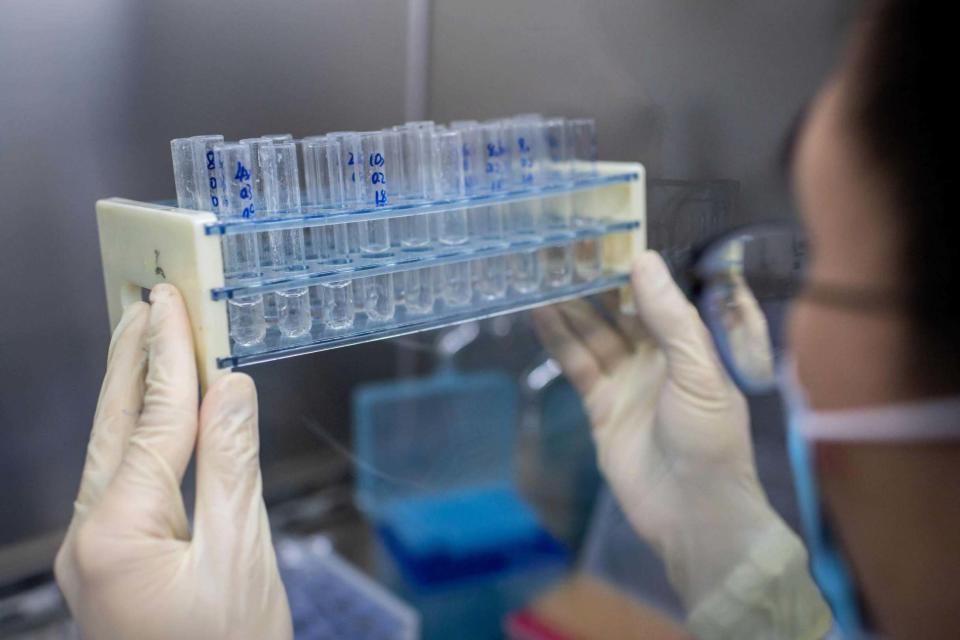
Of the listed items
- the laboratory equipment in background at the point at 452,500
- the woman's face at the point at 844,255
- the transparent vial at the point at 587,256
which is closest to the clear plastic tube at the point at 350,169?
the transparent vial at the point at 587,256

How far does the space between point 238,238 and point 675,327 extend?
570 millimetres

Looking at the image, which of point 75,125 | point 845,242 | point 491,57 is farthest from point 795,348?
point 75,125

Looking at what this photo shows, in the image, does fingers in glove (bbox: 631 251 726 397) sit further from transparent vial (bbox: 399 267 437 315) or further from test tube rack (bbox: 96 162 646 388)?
transparent vial (bbox: 399 267 437 315)

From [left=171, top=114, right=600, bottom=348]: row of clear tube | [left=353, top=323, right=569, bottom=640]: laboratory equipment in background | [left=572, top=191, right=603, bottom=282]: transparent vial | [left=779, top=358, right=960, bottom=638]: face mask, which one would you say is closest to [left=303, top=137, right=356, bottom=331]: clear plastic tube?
[left=171, top=114, right=600, bottom=348]: row of clear tube

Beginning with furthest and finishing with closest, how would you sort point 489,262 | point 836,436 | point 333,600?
point 333,600, point 489,262, point 836,436

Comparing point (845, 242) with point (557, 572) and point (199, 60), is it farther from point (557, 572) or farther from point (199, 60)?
point (557, 572)

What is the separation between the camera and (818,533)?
0.73m

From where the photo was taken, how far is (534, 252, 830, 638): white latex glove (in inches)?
38.0

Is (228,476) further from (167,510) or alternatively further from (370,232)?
(370,232)

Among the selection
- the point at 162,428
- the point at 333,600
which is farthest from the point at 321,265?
the point at 333,600

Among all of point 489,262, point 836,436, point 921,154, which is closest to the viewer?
point 921,154

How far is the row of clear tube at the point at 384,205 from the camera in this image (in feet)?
2.88

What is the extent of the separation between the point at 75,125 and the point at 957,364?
104 centimetres

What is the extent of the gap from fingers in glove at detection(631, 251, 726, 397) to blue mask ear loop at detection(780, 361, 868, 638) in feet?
0.78
